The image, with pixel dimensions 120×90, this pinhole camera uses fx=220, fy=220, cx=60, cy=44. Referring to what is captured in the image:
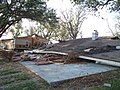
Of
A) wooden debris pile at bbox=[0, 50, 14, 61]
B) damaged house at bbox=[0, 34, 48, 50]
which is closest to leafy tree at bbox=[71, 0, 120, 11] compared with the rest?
wooden debris pile at bbox=[0, 50, 14, 61]

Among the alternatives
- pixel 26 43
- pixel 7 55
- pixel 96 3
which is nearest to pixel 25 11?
pixel 7 55

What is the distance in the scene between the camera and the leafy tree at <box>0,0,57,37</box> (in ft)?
70.7

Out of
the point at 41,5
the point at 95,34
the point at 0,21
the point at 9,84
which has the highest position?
the point at 41,5

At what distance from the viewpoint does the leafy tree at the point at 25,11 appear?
21.5m

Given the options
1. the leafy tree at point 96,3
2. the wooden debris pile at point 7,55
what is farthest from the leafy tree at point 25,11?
the leafy tree at point 96,3

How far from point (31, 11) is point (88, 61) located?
10051mm

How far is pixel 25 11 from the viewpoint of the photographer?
72.6ft

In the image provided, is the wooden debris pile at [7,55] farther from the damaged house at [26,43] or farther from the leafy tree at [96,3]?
the damaged house at [26,43]

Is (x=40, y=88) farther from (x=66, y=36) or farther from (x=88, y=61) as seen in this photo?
(x=66, y=36)

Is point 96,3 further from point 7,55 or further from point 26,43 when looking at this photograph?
point 26,43

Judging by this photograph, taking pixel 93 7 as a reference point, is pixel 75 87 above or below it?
below

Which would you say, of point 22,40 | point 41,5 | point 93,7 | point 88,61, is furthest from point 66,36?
point 93,7

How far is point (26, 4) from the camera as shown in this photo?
21609mm

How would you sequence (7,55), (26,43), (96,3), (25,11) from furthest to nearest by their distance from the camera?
(26,43) → (25,11) → (7,55) → (96,3)
